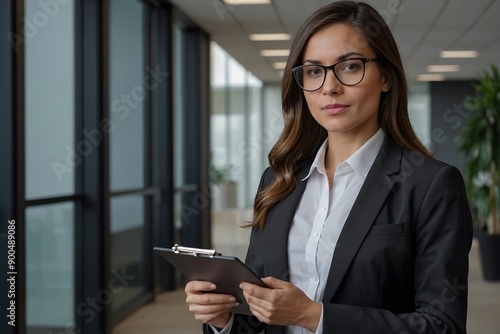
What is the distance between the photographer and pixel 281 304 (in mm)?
1260

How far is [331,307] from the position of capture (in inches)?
51.2

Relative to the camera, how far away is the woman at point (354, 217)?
1287 millimetres

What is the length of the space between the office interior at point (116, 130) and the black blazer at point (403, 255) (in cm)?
237

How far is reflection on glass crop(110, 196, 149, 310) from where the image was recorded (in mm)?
5406

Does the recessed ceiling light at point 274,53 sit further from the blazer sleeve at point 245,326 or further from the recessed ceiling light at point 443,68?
the blazer sleeve at point 245,326

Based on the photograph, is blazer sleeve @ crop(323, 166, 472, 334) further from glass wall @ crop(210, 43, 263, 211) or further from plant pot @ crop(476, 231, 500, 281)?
glass wall @ crop(210, 43, 263, 211)

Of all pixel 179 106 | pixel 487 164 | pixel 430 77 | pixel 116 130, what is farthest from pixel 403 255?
pixel 430 77

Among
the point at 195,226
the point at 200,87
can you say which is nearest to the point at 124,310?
the point at 195,226

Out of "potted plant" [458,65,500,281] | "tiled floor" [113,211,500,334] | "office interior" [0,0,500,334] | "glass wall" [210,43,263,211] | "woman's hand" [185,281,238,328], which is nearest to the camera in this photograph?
"woman's hand" [185,281,238,328]

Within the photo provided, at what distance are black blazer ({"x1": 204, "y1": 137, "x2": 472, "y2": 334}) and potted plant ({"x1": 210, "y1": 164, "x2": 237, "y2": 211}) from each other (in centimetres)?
1264

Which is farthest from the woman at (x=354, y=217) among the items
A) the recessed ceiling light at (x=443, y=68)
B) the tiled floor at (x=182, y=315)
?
the recessed ceiling light at (x=443, y=68)

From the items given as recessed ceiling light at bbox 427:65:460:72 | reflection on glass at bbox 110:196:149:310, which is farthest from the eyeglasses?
recessed ceiling light at bbox 427:65:460:72

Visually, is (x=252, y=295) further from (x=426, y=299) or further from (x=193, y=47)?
(x=193, y=47)

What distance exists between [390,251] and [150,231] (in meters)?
5.09
